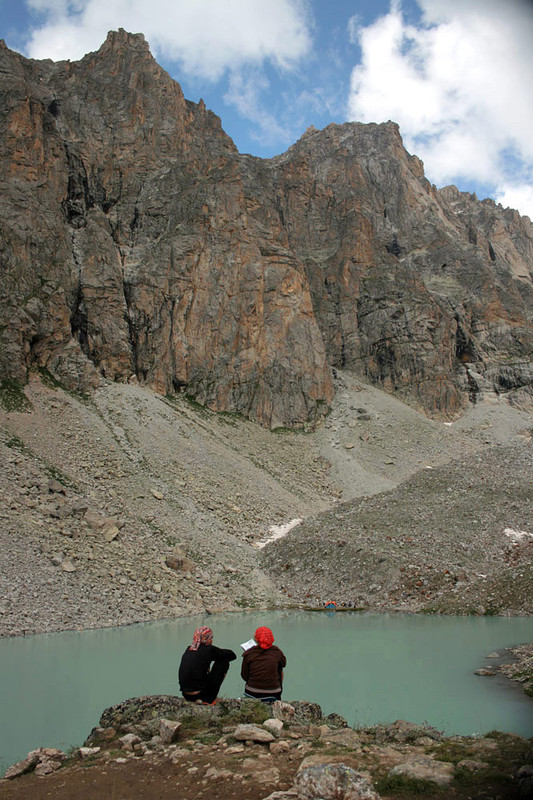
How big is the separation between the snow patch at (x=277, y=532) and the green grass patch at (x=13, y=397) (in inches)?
827

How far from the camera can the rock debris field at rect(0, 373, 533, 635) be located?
2525 centimetres

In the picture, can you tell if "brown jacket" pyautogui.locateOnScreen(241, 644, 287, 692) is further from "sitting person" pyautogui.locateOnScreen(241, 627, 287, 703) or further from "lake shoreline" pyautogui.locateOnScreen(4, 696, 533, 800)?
"lake shoreline" pyautogui.locateOnScreen(4, 696, 533, 800)

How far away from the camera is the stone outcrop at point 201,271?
59.6 meters

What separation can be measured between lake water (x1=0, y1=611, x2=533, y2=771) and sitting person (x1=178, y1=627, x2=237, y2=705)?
2106 millimetres

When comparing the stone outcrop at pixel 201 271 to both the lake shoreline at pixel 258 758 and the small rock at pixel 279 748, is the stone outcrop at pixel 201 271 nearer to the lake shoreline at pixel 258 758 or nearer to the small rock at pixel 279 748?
the lake shoreline at pixel 258 758

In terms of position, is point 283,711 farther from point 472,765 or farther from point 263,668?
point 472,765

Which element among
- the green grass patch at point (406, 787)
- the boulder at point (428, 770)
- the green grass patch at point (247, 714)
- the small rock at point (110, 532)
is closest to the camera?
the green grass patch at point (406, 787)

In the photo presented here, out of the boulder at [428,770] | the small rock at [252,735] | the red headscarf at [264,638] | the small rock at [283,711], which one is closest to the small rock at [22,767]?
the small rock at [252,735]

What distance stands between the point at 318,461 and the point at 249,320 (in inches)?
830

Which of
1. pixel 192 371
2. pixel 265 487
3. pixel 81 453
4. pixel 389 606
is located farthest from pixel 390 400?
pixel 389 606

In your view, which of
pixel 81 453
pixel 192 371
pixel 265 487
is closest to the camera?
pixel 81 453

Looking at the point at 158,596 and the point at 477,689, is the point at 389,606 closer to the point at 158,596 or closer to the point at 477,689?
the point at 158,596

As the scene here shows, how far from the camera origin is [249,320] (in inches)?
2798

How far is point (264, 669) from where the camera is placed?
907 centimetres
